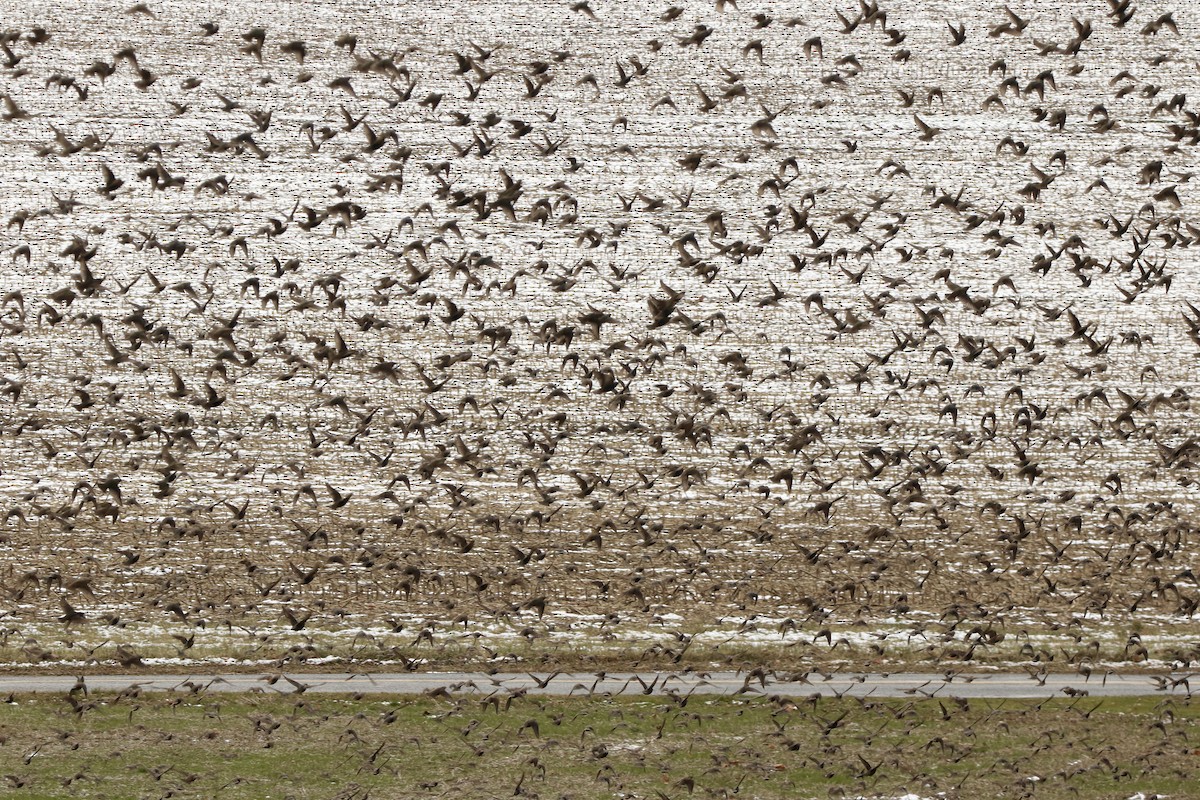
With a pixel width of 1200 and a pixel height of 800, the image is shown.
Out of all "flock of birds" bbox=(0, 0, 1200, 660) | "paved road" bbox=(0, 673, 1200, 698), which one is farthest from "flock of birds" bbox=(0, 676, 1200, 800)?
"flock of birds" bbox=(0, 0, 1200, 660)

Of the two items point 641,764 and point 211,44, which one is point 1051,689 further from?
point 211,44

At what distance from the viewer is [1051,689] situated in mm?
25891

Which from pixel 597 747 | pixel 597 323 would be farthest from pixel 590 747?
pixel 597 323

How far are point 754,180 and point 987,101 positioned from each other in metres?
7.51

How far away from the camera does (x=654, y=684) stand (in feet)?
80.8

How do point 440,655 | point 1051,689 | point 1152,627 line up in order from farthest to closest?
point 1152,627 → point 440,655 → point 1051,689

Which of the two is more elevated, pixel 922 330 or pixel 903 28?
pixel 903 28

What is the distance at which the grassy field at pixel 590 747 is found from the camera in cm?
2008

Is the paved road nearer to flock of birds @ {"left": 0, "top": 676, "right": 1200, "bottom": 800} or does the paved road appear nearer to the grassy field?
flock of birds @ {"left": 0, "top": 676, "right": 1200, "bottom": 800}

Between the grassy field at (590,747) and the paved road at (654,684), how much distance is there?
76 centimetres

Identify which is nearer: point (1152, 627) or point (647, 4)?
point (1152, 627)

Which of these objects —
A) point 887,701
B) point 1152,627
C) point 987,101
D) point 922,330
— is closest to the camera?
point 887,701

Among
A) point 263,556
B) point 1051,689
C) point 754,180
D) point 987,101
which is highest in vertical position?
point 987,101

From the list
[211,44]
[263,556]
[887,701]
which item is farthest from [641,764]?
[211,44]
